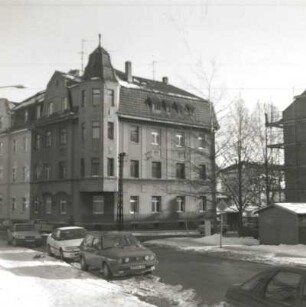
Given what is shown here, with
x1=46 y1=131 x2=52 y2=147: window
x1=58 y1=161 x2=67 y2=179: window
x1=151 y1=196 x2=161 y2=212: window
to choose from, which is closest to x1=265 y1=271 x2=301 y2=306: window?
x1=151 y1=196 x2=161 y2=212: window

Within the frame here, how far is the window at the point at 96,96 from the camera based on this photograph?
4972 cm

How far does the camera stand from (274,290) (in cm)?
747

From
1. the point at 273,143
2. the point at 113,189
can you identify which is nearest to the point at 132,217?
the point at 113,189

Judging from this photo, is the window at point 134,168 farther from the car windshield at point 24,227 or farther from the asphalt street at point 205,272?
the asphalt street at point 205,272

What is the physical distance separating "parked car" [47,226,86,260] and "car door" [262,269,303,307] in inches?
657

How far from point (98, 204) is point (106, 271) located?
33.0m

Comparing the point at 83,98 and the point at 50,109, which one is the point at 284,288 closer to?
the point at 83,98

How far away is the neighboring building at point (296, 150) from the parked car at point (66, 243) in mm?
23149

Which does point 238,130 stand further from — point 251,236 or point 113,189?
point 113,189

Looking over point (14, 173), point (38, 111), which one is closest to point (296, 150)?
point (38, 111)

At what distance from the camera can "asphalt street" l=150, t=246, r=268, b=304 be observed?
1438cm

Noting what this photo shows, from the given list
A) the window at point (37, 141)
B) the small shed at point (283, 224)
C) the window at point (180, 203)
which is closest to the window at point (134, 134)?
the window at point (180, 203)

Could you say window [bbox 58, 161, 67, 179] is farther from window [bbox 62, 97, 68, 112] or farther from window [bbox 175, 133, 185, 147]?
window [bbox 175, 133, 185, 147]

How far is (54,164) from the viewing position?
182 ft
